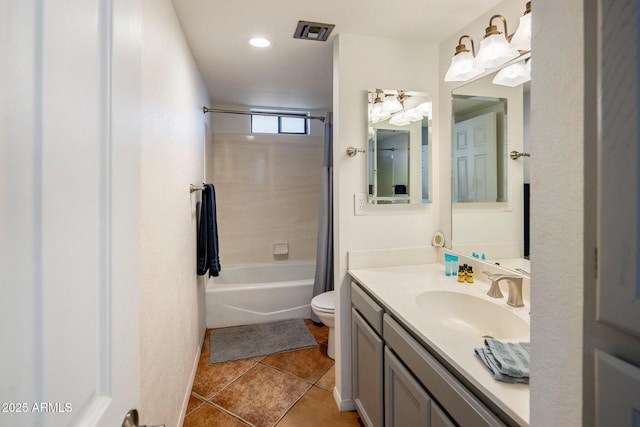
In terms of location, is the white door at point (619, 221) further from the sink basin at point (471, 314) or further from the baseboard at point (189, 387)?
the baseboard at point (189, 387)

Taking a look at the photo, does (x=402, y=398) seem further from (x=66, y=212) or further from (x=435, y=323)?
(x=66, y=212)

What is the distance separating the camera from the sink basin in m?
1.27

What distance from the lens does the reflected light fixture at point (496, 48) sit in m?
1.41

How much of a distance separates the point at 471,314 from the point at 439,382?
0.59 metres

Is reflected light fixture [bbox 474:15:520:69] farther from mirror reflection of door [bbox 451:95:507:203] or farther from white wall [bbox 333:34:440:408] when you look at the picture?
white wall [bbox 333:34:440:408]

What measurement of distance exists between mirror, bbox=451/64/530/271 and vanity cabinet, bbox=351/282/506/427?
72 centimetres

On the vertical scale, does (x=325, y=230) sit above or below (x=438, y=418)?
above

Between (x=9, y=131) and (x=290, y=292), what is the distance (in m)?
3.00

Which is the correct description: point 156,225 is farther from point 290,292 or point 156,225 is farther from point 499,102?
point 290,292

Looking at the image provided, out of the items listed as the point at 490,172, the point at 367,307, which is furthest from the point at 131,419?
the point at 490,172

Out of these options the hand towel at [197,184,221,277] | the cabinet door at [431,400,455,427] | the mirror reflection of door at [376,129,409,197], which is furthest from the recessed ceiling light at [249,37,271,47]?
the cabinet door at [431,400,455,427]

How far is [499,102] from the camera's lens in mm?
1576

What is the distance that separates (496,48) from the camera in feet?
4.65

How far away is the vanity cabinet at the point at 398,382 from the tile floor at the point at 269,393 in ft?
1.05
